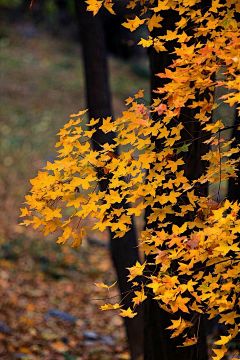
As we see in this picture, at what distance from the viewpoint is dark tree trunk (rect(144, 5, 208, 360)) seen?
3.22 meters

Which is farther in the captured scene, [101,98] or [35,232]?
[35,232]

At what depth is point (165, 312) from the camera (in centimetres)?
352

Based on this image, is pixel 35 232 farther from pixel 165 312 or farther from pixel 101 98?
pixel 165 312

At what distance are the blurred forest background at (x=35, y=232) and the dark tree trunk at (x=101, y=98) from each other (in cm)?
62

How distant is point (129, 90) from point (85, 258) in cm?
942

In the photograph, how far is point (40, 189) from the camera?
2.57 meters

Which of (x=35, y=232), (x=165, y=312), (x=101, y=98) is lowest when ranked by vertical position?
(x=165, y=312)

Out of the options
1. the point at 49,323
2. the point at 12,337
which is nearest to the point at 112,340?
the point at 49,323

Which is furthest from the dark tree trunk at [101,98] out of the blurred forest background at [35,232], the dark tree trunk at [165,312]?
the dark tree trunk at [165,312]

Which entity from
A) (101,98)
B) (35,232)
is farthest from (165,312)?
(35,232)

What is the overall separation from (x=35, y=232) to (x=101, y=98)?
16.4 ft

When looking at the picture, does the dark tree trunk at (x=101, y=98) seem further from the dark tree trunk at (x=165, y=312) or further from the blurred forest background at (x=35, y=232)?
the dark tree trunk at (x=165, y=312)

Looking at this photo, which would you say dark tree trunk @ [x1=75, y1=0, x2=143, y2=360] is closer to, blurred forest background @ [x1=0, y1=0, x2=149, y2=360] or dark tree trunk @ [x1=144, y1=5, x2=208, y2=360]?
blurred forest background @ [x1=0, y1=0, x2=149, y2=360]

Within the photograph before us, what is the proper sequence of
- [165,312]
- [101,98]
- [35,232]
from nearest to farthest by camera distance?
[165,312], [101,98], [35,232]
